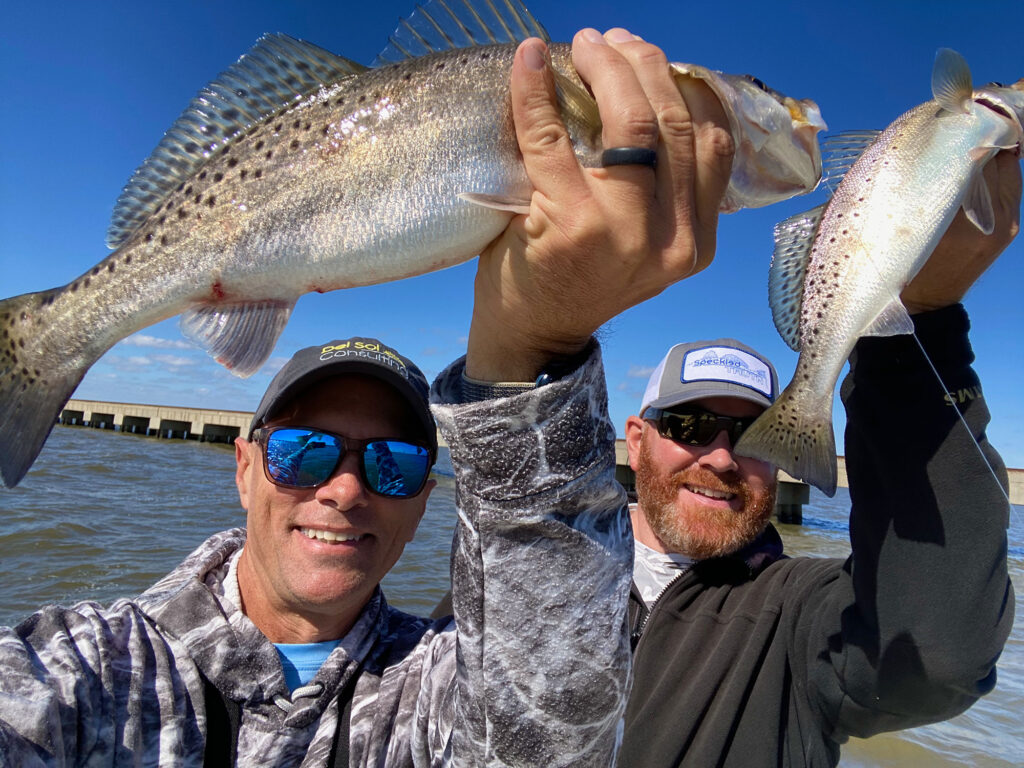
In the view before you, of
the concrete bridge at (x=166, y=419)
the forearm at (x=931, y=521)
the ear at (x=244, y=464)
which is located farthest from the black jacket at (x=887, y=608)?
the concrete bridge at (x=166, y=419)

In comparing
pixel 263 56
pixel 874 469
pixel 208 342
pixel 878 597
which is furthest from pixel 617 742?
pixel 263 56

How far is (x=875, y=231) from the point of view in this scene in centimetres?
198

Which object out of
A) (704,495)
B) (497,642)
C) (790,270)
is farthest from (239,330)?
(704,495)

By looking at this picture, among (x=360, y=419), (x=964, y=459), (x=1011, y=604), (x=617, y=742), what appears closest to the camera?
(x=617, y=742)

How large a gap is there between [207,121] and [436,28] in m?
0.85

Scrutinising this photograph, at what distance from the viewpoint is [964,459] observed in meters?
2.00

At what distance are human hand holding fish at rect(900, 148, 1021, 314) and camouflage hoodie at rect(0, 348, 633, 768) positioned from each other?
1.20 m

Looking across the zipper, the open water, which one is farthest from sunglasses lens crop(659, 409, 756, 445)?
the open water

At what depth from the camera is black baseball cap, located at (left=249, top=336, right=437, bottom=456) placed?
2279 mm

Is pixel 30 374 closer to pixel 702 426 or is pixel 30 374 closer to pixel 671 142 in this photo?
pixel 671 142

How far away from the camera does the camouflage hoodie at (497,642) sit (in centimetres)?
155

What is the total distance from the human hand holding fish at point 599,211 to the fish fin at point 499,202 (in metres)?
0.04

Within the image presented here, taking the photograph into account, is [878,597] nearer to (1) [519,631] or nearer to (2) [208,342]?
(1) [519,631]

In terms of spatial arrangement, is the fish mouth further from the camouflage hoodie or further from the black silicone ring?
the camouflage hoodie
